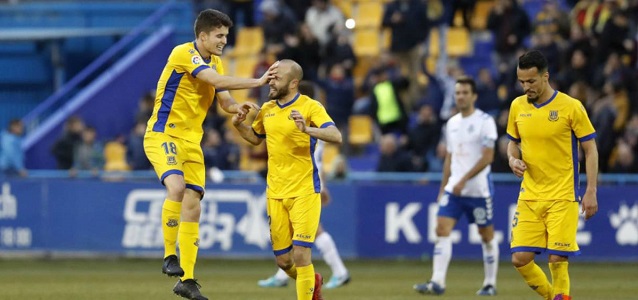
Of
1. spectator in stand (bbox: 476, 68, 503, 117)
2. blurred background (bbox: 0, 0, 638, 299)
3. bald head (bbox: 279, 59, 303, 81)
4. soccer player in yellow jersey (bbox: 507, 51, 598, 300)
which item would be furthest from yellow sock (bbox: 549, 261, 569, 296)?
spectator in stand (bbox: 476, 68, 503, 117)

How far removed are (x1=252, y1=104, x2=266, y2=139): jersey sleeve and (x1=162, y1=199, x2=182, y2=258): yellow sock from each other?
0.94 metres

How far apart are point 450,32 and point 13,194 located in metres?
8.90

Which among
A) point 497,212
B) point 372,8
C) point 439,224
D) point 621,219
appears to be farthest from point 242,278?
point 372,8

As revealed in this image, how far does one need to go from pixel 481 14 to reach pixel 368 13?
100 inches

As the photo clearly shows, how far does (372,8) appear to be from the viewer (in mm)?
25875

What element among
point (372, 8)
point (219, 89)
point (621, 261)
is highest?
point (372, 8)

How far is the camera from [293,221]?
1077cm

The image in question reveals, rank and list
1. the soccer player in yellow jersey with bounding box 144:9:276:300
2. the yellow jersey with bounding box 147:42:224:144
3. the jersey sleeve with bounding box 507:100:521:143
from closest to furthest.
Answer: the jersey sleeve with bounding box 507:100:521:143
the soccer player in yellow jersey with bounding box 144:9:276:300
the yellow jersey with bounding box 147:42:224:144

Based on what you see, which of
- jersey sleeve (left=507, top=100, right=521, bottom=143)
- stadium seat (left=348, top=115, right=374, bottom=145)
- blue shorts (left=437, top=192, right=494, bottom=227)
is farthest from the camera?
stadium seat (left=348, top=115, right=374, bottom=145)

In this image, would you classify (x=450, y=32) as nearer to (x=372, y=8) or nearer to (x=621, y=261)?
(x=372, y=8)

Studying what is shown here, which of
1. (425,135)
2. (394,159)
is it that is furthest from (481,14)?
(394,159)

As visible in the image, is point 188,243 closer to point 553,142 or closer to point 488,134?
point 553,142

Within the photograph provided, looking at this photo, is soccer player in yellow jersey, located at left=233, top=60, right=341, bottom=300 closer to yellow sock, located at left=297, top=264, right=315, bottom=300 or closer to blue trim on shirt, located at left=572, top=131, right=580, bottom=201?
yellow sock, located at left=297, top=264, right=315, bottom=300

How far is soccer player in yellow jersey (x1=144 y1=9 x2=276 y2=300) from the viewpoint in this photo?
1115 centimetres
